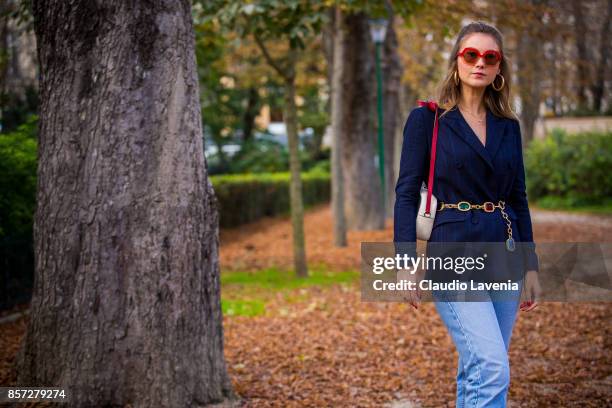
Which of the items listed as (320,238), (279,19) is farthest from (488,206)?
(320,238)

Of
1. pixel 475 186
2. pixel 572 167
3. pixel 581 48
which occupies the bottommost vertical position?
pixel 572 167

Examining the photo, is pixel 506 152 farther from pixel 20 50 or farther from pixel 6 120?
pixel 20 50

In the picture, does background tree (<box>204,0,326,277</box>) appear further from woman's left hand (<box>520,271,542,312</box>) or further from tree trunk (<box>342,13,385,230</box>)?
tree trunk (<box>342,13,385,230</box>)

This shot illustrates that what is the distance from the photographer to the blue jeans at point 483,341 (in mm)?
2863

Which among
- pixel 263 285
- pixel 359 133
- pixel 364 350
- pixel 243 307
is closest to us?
pixel 364 350

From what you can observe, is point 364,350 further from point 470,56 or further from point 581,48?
point 581,48

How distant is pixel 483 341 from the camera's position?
9.46ft

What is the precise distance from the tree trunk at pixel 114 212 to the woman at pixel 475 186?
1.68 metres

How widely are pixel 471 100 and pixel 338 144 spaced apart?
10106 millimetres

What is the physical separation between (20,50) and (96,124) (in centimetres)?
1044

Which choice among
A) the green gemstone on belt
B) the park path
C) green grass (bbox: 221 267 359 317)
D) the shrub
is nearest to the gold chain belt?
the green gemstone on belt

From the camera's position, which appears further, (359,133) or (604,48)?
(604,48)

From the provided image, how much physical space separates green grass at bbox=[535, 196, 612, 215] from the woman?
19.1m

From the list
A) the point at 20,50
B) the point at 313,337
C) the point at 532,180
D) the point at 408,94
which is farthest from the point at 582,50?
the point at 313,337
